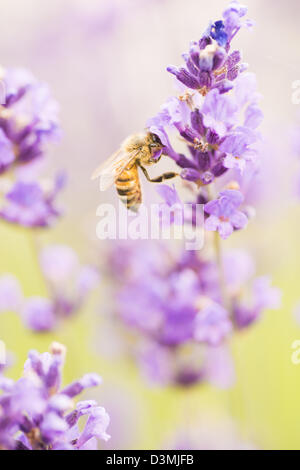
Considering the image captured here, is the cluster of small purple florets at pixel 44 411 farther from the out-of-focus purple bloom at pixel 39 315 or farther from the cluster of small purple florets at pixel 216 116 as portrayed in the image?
the out-of-focus purple bloom at pixel 39 315

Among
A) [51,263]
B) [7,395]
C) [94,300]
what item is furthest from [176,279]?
[94,300]

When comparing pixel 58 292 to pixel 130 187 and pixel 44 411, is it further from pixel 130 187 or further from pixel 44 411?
pixel 44 411

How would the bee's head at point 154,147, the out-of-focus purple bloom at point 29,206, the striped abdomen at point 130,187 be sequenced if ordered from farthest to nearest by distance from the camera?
the out-of-focus purple bloom at point 29,206 → the striped abdomen at point 130,187 → the bee's head at point 154,147

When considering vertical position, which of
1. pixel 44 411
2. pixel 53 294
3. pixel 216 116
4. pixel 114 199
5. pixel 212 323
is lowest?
Answer: pixel 44 411


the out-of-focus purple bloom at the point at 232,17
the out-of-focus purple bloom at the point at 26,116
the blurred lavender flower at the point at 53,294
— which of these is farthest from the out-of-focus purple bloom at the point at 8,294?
the out-of-focus purple bloom at the point at 232,17

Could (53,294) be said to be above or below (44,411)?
above

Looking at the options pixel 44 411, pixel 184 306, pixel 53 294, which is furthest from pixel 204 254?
pixel 44 411
